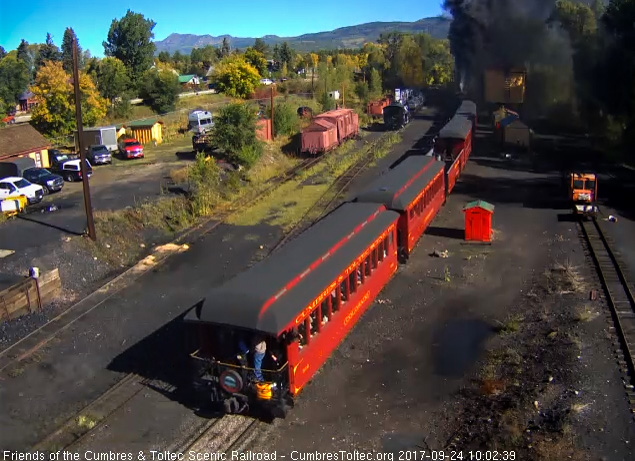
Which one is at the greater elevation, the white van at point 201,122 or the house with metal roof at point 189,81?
the house with metal roof at point 189,81

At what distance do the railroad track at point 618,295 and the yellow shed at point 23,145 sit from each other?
32.3 m

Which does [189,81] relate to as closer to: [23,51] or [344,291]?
[23,51]

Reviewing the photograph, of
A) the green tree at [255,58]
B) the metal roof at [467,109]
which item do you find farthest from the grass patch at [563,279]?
the green tree at [255,58]

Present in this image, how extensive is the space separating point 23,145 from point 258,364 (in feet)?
108

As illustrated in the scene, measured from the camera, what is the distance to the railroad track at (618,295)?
14.0 metres

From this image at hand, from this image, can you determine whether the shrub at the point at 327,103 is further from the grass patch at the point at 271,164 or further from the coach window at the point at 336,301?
the coach window at the point at 336,301

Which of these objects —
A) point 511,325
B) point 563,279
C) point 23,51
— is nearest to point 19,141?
point 563,279

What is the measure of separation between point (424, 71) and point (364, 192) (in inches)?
3829

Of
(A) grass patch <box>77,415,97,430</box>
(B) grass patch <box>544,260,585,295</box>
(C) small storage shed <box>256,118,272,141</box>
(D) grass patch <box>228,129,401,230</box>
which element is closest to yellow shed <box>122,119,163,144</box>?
(C) small storage shed <box>256,118,272,141</box>

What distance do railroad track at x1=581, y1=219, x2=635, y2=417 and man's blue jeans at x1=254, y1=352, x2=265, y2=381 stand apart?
24.7ft

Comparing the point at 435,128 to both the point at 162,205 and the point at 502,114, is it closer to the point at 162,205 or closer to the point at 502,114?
the point at 502,114

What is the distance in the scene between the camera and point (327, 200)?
3094 cm

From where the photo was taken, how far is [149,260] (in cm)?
2291

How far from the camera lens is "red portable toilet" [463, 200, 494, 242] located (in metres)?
23.5
